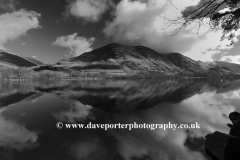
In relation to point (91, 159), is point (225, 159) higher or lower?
higher

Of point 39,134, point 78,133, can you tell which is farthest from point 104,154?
point 39,134

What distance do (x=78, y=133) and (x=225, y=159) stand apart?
17.3 meters

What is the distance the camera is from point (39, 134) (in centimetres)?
1964

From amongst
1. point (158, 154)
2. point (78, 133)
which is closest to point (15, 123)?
point (78, 133)

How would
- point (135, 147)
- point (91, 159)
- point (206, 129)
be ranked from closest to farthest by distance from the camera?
point (91, 159), point (135, 147), point (206, 129)

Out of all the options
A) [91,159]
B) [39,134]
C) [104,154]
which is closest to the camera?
[91,159]

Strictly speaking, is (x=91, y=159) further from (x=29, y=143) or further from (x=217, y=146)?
(x=217, y=146)

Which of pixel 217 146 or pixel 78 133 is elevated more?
pixel 217 146

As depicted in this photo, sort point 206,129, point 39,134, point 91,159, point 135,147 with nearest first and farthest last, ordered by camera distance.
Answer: point 91,159 < point 135,147 < point 39,134 < point 206,129

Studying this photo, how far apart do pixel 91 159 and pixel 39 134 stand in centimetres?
1043

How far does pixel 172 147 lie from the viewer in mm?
16672

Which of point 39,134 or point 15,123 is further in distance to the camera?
point 15,123

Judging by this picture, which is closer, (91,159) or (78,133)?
(91,159)

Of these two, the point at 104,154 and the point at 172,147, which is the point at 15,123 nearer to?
the point at 104,154
